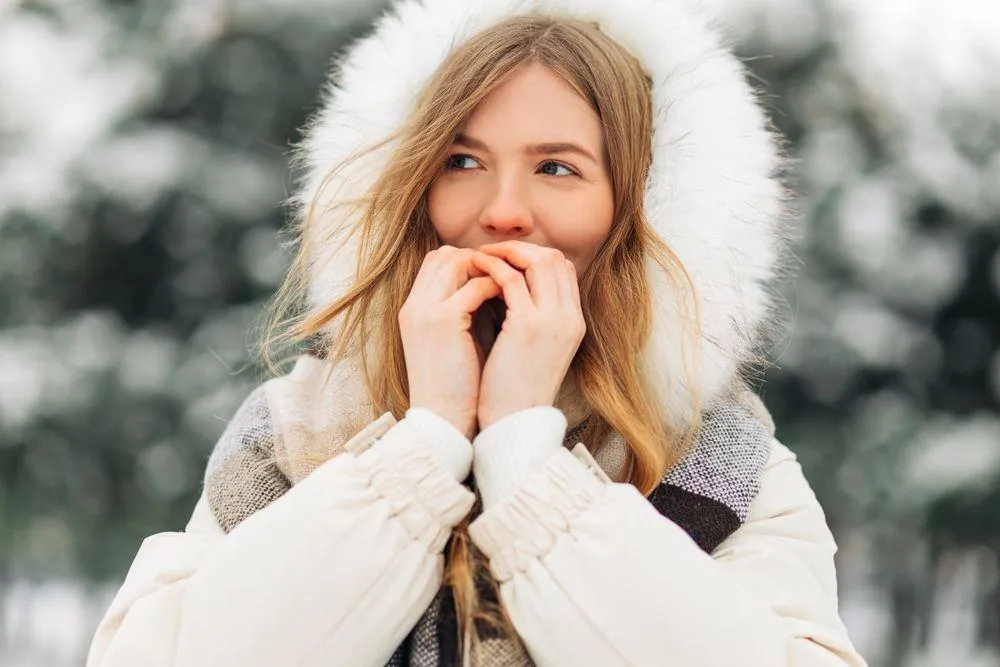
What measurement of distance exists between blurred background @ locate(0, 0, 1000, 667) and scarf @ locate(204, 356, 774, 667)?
5.19ft

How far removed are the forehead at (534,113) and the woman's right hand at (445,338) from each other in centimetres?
19

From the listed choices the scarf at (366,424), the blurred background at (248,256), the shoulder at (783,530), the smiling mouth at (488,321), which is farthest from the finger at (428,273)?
the blurred background at (248,256)

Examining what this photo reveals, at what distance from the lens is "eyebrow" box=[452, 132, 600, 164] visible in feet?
4.38

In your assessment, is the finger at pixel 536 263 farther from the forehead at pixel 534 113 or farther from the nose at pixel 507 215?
the forehead at pixel 534 113

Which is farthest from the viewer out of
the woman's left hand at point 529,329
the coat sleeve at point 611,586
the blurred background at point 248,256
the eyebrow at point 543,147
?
the blurred background at point 248,256

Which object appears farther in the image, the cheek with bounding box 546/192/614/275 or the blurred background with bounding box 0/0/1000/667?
the blurred background with bounding box 0/0/1000/667

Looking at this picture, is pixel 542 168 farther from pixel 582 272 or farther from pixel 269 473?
pixel 269 473

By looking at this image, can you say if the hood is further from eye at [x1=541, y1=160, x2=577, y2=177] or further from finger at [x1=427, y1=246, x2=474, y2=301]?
finger at [x1=427, y1=246, x2=474, y2=301]

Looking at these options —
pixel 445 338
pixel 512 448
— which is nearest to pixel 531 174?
pixel 445 338

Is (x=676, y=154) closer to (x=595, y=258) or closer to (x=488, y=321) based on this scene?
(x=595, y=258)

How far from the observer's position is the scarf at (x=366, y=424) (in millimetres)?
1229

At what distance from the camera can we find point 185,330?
3111mm

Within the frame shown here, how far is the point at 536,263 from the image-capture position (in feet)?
4.18

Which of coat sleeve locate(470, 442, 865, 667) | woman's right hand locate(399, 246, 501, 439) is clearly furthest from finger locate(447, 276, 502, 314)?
coat sleeve locate(470, 442, 865, 667)
